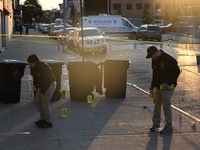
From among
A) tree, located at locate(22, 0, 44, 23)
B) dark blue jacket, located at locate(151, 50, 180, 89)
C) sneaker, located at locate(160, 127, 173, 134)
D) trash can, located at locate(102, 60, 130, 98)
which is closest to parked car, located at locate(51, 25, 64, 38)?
trash can, located at locate(102, 60, 130, 98)

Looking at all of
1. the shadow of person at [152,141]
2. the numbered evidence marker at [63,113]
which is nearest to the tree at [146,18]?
the numbered evidence marker at [63,113]

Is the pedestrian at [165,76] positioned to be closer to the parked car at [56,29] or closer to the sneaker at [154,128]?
the sneaker at [154,128]

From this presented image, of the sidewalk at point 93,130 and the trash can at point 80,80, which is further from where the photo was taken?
the trash can at point 80,80

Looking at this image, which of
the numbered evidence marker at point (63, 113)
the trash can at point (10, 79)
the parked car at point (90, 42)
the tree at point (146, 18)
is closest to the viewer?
the numbered evidence marker at point (63, 113)

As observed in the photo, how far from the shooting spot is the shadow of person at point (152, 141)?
763cm

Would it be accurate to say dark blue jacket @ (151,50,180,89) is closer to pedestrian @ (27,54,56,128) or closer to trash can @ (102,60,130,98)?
pedestrian @ (27,54,56,128)

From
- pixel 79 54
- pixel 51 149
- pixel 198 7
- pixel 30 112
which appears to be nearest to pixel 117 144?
pixel 51 149

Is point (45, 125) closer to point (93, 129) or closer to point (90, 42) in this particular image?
point (93, 129)

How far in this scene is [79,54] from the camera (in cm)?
2834

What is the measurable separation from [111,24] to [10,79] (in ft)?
116

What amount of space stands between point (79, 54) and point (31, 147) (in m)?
21.0

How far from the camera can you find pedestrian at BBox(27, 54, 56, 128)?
8602mm

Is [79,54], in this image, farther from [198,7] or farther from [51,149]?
[198,7]

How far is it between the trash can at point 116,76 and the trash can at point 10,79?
223 centimetres
